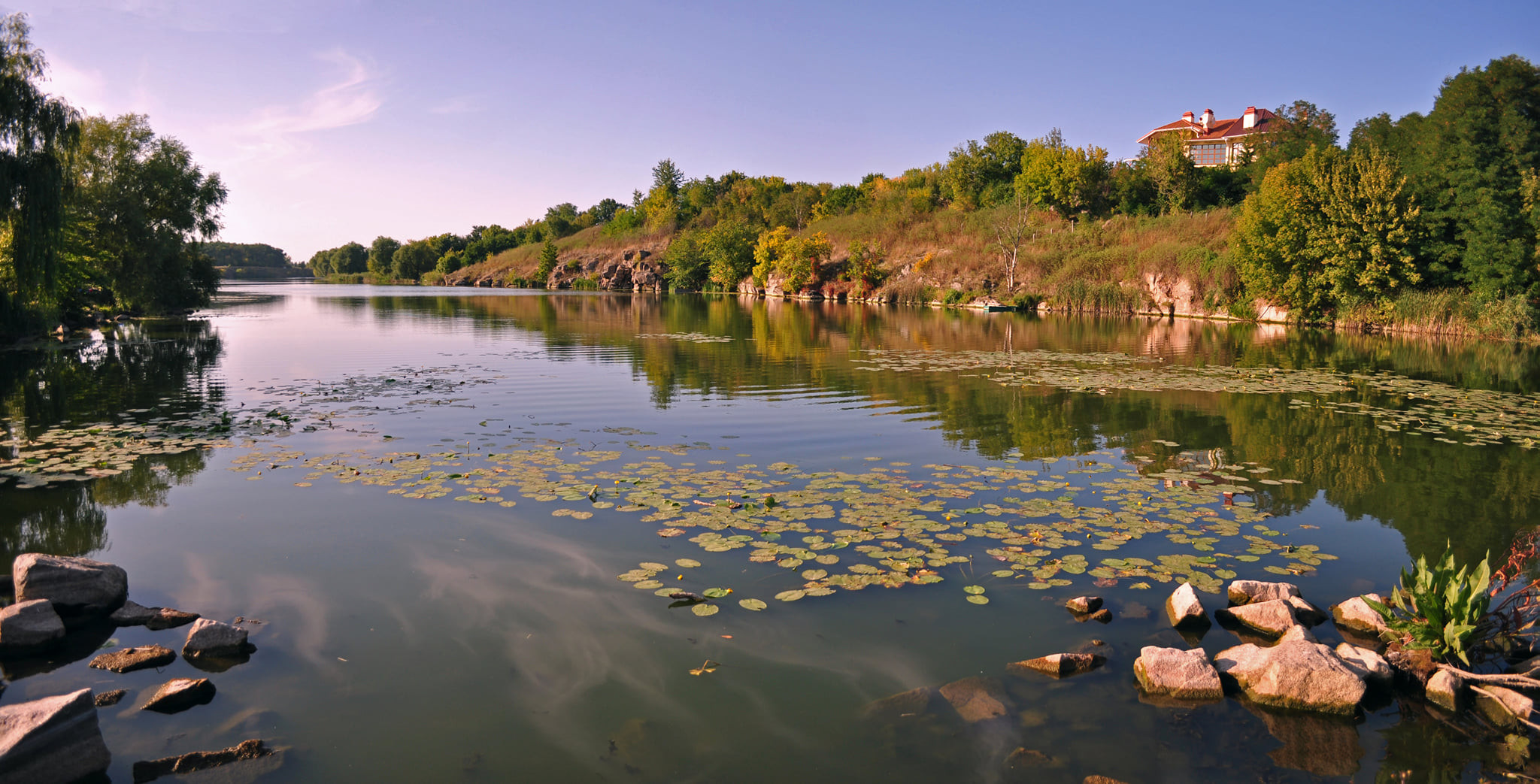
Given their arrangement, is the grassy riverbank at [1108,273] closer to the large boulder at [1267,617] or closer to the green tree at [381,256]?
the large boulder at [1267,617]

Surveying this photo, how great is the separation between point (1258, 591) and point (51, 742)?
8.01 metres

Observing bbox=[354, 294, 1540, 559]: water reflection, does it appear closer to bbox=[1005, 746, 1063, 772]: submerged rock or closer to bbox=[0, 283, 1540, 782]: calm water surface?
bbox=[0, 283, 1540, 782]: calm water surface

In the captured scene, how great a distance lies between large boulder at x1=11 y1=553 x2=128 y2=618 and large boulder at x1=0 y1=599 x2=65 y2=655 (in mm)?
288

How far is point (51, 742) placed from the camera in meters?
3.98

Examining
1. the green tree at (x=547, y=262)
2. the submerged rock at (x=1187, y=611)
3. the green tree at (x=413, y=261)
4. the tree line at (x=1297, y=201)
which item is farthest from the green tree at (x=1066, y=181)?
the green tree at (x=413, y=261)

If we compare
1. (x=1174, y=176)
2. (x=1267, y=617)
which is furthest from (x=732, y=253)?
(x=1267, y=617)

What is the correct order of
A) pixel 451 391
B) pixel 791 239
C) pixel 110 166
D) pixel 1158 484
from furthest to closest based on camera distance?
pixel 791 239 < pixel 110 166 < pixel 451 391 < pixel 1158 484

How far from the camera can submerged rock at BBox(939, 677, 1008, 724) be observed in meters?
4.79

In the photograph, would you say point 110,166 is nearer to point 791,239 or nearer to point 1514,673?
point 1514,673

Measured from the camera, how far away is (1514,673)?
5074mm

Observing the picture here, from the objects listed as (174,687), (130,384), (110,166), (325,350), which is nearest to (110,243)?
(110,166)

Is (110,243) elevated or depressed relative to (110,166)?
depressed

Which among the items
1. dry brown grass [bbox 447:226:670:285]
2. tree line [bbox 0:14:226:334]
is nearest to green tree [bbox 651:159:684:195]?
dry brown grass [bbox 447:226:670:285]

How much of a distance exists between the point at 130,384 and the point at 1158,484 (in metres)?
20.8
